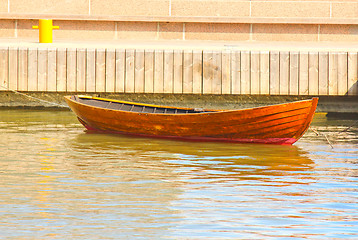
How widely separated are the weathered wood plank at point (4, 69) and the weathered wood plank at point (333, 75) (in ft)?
24.3

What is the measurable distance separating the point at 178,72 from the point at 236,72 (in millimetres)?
1323

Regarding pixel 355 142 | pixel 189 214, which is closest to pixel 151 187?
pixel 189 214

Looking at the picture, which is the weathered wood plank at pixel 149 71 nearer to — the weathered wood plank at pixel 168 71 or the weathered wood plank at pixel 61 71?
the weathered wood plank at pixel 168 71

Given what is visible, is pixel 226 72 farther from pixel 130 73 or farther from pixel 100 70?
pixel 100 70

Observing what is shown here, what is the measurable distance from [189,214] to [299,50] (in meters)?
9.77

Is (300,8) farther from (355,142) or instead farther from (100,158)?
(100,158)

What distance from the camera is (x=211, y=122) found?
1248 centimetres

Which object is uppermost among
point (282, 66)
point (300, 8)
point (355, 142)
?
point (300, 8)

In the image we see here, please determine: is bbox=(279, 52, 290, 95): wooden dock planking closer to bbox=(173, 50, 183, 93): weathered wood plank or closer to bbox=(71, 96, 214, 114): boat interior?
bbox=(173, 50, 183, 93): weathered wood plank

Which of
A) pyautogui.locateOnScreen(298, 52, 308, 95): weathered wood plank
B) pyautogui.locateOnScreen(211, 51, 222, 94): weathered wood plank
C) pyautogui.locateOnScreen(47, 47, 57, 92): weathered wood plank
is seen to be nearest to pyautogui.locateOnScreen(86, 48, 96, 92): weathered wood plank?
pyautogui.locateOnScreen(47, 47, 57, 92): weathered wood plank

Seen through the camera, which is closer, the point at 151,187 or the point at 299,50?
the point at 151,187

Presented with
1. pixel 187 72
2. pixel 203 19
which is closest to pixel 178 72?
pixel 187 72

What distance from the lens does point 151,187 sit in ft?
26.9

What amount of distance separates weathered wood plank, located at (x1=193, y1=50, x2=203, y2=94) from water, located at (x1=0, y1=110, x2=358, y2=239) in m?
3.24
